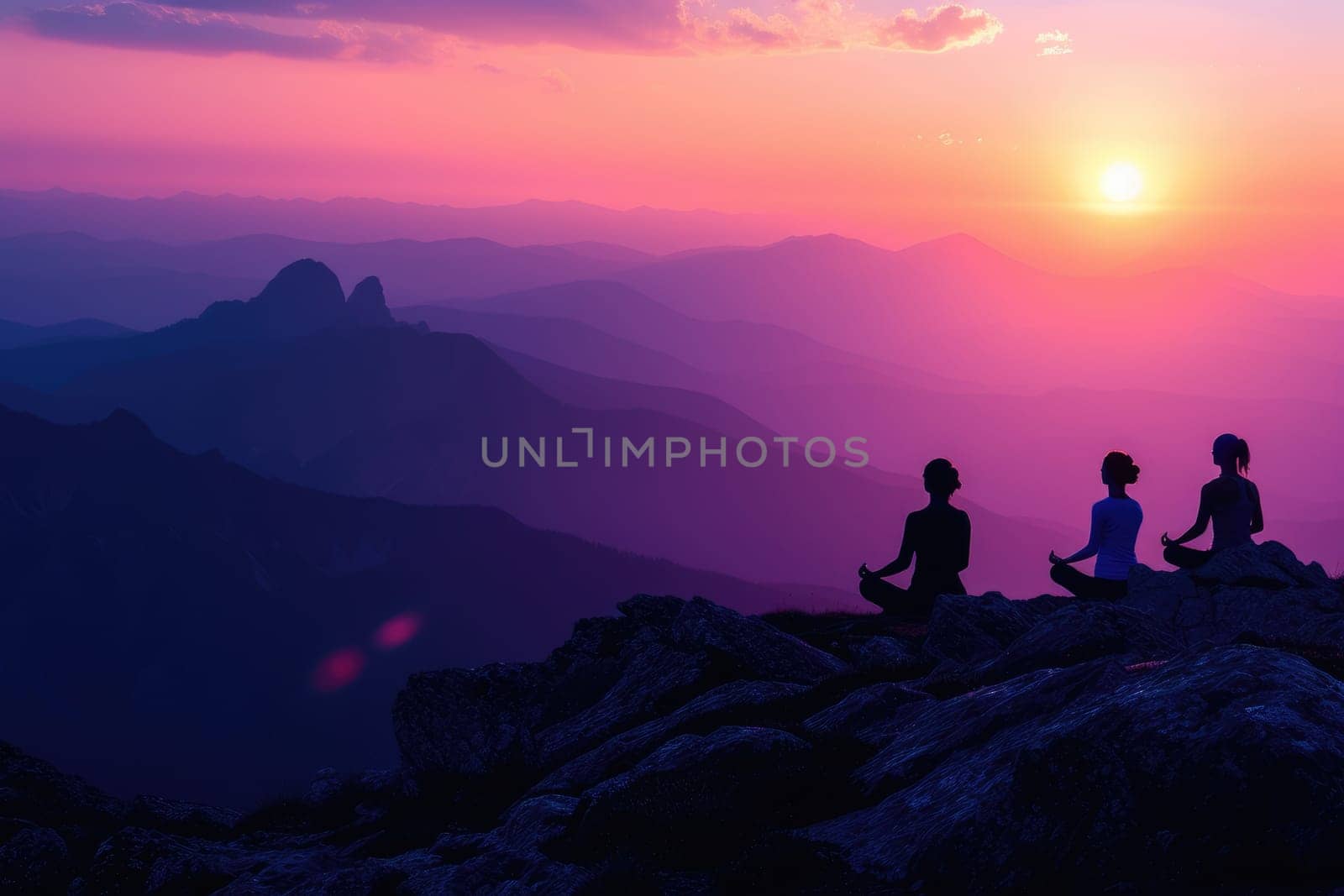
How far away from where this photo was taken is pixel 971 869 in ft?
28.5

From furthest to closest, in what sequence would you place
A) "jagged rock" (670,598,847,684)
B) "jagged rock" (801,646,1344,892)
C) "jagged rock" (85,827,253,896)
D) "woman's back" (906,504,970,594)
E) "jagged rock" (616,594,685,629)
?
"jagged rock" (616,594,685,629), "woman's back" (906,504,970,594), "jagged rock" (670,598,847,684), "jagged rock" (85,827,253,896), "jagged rock" (801,646,1344,892)

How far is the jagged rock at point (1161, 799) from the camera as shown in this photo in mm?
7980

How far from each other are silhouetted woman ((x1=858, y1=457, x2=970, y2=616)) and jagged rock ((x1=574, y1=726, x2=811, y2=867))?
691 cm

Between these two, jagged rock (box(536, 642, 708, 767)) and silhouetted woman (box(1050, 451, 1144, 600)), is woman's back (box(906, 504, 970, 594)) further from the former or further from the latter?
jagged rock (box(536, 642, 708, 767))

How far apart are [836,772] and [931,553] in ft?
30.9

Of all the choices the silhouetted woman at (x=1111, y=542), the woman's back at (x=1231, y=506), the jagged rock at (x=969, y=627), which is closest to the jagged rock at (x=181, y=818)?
the jagged rock at (x=969, y=627)

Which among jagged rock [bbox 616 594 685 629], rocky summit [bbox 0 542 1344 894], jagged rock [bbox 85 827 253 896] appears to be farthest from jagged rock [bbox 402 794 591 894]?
jagged rock [bbox 616 594 685 629]

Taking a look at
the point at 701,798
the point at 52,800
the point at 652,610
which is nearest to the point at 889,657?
the point at 652,610

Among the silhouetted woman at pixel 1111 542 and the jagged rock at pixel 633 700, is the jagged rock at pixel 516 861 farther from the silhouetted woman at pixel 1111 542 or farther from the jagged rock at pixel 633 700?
the silhouetted woman at pixel 1111 542

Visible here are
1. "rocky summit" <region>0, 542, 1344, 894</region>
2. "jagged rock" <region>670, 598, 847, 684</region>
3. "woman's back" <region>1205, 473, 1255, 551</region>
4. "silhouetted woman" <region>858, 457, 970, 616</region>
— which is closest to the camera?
"rocky summit" <region>0, 542, 1344, 894</region>

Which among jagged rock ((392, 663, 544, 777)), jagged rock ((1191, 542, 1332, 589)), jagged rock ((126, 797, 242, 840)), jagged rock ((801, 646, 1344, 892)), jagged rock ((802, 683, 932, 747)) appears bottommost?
jagged rock ((126, 797, 242, 840))

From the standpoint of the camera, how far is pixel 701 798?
1143cm

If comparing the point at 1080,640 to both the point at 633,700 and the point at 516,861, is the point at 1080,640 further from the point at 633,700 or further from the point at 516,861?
the point at 516,861

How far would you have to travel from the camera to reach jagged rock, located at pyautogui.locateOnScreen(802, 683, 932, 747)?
502 inches
